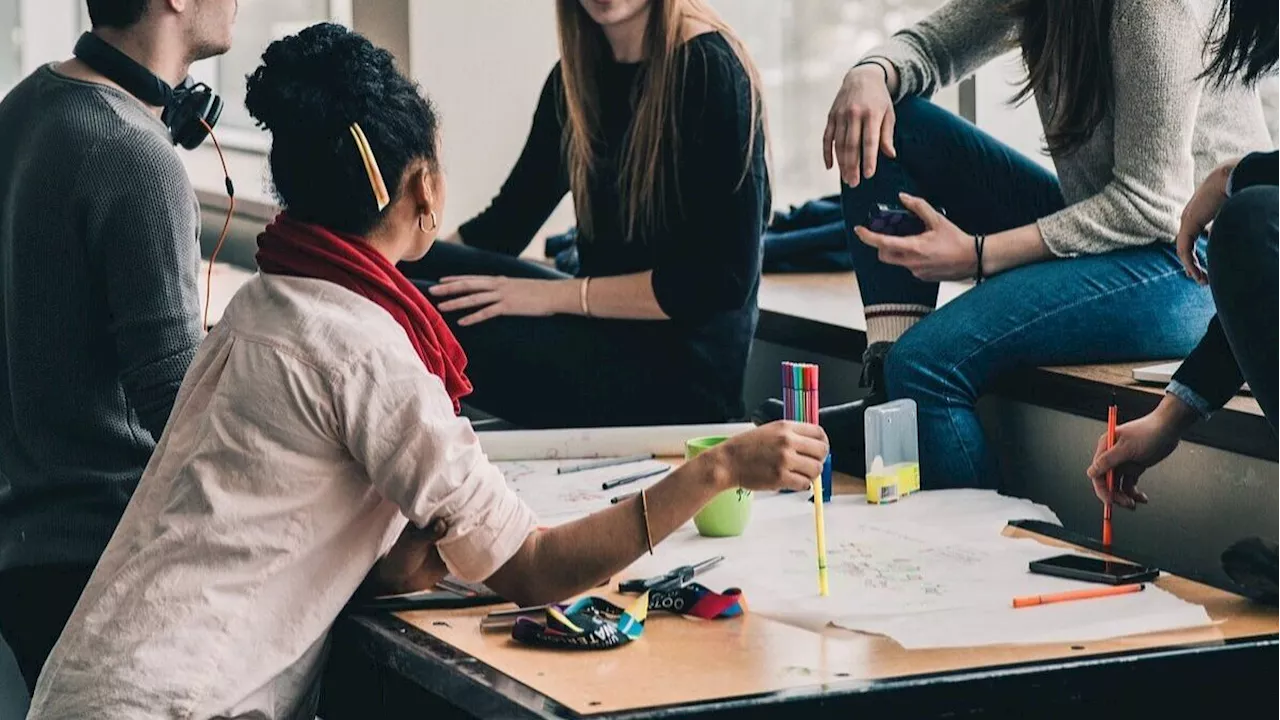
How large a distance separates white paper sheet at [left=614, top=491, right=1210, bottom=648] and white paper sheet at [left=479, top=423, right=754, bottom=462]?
230 millimetres

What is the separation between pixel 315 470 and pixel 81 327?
50 centimetres

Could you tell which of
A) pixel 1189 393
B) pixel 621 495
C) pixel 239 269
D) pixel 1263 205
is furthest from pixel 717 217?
pixel 239 269

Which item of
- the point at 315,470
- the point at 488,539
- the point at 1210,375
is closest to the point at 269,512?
the point at 315,470

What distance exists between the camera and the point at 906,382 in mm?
2109

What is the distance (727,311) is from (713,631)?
1083mm

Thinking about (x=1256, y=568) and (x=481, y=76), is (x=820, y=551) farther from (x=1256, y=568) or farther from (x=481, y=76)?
(x=481, y=76)

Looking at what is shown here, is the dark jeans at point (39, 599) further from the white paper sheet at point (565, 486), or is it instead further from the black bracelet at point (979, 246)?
the black bracelet at point (979, 246)

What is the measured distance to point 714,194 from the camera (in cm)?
238

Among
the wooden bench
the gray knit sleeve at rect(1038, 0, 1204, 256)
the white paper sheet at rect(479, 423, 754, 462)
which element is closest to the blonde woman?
the wooden bench

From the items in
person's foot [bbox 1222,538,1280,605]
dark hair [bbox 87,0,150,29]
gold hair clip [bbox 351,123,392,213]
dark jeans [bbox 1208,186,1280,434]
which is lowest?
person's foot [bbox 1222,538,1280,605]

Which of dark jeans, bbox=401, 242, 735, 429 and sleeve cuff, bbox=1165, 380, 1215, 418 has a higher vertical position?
sleeve cuff, bbox=1165, 380, 1215, 418

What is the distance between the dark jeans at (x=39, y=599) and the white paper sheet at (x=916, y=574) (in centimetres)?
60

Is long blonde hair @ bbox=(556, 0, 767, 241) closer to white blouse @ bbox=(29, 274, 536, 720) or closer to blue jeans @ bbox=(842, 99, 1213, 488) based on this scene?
blue jeans @ bbox=(842, 99, 1213, 488)

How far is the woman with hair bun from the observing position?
1.39m
